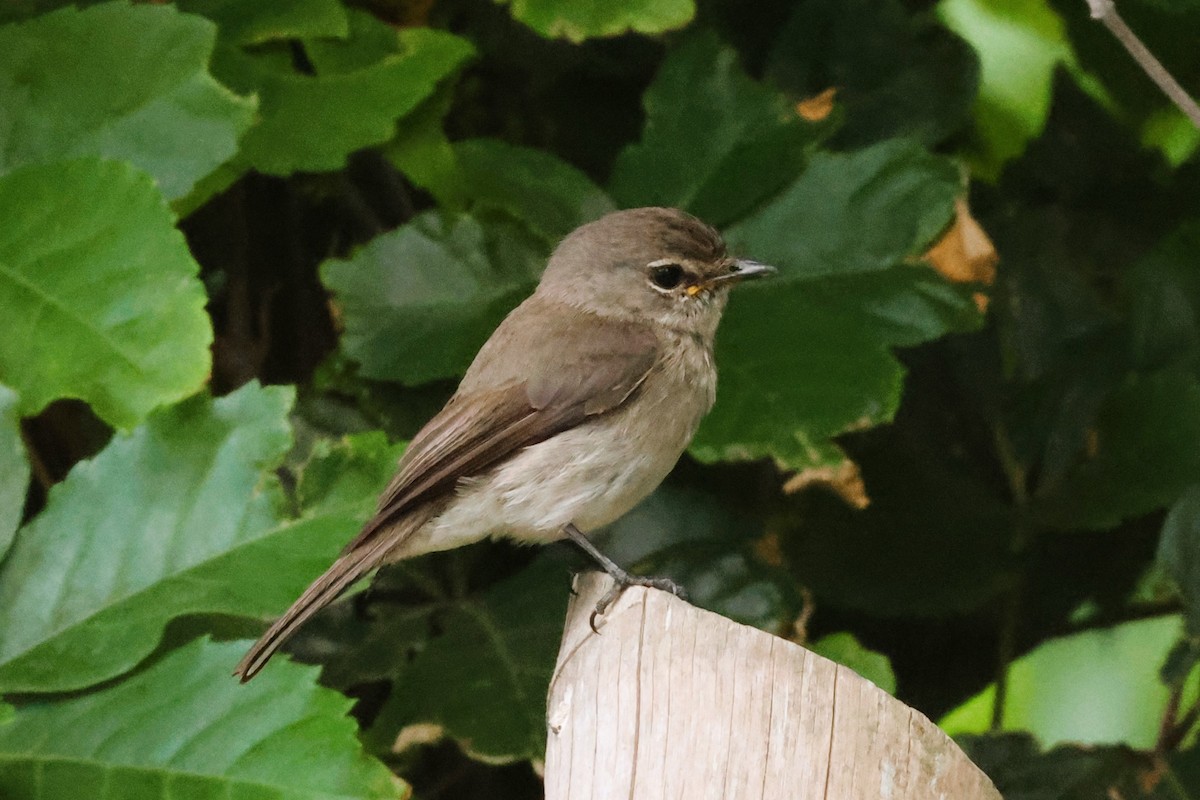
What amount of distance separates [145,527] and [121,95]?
2.67 ft

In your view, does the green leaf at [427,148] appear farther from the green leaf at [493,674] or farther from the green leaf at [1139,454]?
the green leaf at [1139,454]

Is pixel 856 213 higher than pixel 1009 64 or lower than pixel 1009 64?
higher

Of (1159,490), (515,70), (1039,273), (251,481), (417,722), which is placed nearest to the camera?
(251,481)

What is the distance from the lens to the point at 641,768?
1427 mm

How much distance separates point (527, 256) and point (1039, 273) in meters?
1.31

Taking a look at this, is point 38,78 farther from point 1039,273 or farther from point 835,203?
point 1039,273

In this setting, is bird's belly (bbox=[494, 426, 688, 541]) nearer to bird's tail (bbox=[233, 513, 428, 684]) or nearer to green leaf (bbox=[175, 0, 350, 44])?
bird's tail (bbox=[233, 513, 428, 684])

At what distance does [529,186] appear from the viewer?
280 centimetres

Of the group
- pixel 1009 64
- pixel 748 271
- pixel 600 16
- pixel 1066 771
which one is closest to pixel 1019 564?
pixel 1066 771

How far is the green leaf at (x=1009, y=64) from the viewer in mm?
3604

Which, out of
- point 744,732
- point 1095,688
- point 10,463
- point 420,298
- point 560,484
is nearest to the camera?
point 744,732

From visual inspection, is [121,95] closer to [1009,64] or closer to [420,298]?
[420,298]

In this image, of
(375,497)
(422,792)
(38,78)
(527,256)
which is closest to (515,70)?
(527,256)

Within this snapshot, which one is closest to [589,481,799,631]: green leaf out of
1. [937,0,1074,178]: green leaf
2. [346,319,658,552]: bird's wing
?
[346,319,658,552]: bird's wing
